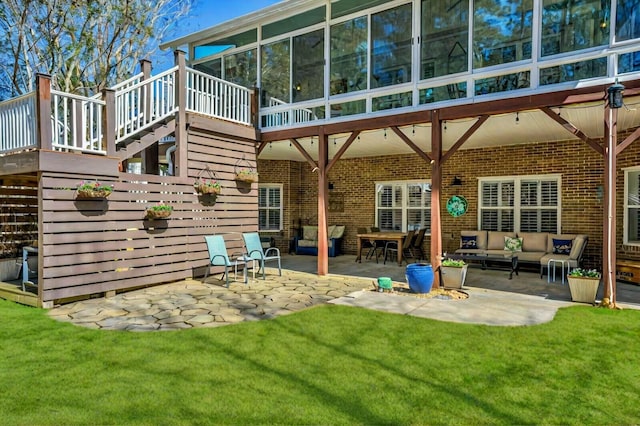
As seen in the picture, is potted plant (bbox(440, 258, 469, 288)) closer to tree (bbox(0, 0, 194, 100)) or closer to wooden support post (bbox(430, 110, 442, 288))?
wooden support post (bbox(430, 110, 442, 288))

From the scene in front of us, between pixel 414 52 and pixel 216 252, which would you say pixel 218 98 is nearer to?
pixel 216 252

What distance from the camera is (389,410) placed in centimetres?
276

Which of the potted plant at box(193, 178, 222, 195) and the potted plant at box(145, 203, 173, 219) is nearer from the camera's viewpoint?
the potted plant at box(145, 203, 173, 219)

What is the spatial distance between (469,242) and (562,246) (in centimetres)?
182

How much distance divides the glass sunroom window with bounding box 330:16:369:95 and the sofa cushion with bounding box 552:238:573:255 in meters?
4.98

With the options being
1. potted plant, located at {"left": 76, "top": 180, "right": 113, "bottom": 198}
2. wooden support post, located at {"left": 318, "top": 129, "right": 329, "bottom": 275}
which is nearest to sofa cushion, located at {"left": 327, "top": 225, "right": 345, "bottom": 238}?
wooden support post, located at {"left": 318, "top": 129, "right": 329, "bottom": 275}

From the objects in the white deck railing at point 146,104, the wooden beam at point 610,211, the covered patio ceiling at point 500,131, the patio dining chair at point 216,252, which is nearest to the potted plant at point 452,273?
the wooden beam at point 610,211

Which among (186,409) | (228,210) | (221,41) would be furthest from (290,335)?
(221,41)

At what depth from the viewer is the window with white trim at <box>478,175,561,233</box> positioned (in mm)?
9094

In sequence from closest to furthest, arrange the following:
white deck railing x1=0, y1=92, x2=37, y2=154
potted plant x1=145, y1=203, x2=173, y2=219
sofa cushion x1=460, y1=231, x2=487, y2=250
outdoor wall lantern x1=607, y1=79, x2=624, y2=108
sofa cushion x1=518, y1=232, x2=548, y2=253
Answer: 1. outdoor wall lantern x1=607, y1=79, x2=624, y2=108
2. white deck railing x1=0, y1=92, x2=37, y2=154
3. potted plant x1=145, y1=203, x2=173, y2=219
4. sofa cushion x1=518, y1=232, x2=548, y2=253
5. sofa cushion x1=460, y1=231, x2=487, y2=250

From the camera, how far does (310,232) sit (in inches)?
480

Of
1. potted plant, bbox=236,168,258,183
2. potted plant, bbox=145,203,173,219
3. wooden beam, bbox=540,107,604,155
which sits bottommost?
potted plant, bbox=145,203,173,219

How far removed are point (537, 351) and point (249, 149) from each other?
6725 millimetres

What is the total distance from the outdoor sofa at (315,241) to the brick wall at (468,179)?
28 cm
